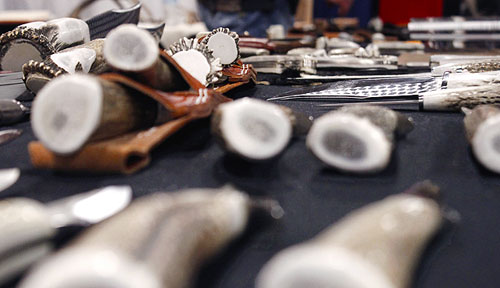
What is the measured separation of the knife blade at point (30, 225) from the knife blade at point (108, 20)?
1201mm

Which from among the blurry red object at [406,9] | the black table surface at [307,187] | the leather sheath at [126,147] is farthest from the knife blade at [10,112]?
the blurry red object at [406,9]

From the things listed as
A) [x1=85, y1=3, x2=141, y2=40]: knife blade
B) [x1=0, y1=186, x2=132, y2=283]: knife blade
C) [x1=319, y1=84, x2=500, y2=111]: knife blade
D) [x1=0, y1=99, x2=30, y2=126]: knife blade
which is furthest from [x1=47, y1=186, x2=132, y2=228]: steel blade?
[x1=85, y1=3, x2=141, y2=40]: knife blade

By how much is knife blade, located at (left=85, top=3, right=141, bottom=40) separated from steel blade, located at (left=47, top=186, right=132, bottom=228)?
116 cm

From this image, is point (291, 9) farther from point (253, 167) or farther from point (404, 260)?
point (404, 260)

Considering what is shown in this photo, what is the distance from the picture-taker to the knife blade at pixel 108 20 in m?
1.57

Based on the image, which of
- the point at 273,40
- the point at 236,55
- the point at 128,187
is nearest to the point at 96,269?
the point at 128,187

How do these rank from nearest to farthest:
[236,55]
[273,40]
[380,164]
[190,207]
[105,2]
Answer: [190,207]
[380,164]
[236,55]
[273,40]
[105,2]

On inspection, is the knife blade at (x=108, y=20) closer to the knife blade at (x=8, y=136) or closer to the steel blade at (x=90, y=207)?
the knife blade at (x=8, y=136)

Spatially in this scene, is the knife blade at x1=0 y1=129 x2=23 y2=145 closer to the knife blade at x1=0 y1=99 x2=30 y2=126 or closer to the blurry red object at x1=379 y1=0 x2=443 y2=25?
the knife blade at x1=0 y1=99 x2=30 y2=126

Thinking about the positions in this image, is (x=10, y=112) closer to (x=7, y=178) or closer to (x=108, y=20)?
(x=7, y=178)

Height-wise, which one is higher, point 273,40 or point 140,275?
point 140,275

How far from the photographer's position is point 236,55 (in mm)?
1190

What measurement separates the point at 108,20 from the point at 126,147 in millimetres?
1151

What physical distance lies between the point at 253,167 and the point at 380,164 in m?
0.17
